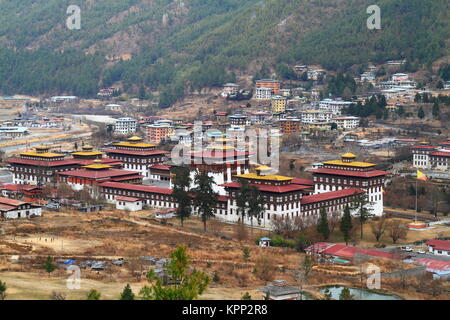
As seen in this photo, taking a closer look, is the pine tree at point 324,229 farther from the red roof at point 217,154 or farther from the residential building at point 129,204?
the red roof at point 217,154

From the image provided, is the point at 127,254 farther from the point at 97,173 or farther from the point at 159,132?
the point at 159,132

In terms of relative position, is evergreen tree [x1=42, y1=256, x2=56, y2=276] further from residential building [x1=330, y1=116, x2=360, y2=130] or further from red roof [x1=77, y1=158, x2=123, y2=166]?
residential building [x1=330, y1=116, x2=360, y2=130]

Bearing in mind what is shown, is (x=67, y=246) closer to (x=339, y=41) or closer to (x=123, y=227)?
(x=123, y=227)

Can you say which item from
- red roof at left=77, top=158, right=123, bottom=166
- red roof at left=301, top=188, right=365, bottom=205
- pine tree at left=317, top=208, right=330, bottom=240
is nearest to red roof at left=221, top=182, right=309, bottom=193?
red roof at left=301, top=188, right=365, bottom=205

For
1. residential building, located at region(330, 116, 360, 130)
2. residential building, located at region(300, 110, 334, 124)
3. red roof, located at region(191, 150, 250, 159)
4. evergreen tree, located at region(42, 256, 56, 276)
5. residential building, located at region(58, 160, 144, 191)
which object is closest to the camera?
evergreen tree, located at region(42, 256, 56, 276)

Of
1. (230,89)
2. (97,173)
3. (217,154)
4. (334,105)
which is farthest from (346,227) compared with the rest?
(230,89)

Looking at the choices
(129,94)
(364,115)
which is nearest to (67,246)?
(364,115)
